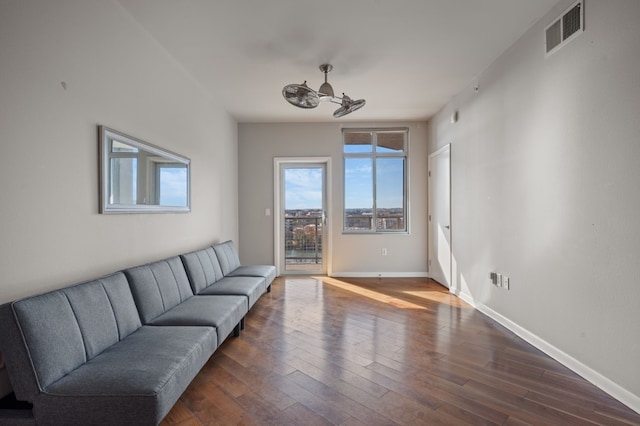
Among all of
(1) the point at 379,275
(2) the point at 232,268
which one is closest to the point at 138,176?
(2) the point at 232,268

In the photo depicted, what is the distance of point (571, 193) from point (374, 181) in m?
3.56

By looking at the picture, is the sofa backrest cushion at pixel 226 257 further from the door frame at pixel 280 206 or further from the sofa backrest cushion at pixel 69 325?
the sofa backrest cushion at pixel 69 325

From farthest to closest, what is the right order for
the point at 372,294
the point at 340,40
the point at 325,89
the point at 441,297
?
the point at 372,294 < the point at 441,297 < the point at 325,89 < the point at 340,40

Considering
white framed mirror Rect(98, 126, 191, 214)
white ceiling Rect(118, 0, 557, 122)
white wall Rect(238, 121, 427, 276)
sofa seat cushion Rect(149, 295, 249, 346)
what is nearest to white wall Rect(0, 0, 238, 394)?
white framed mirror Rect(98, 126, 191, 214)

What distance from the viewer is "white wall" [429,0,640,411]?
6.40ft

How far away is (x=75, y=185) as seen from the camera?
79.0 inches

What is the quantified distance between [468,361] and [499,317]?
3.63ft

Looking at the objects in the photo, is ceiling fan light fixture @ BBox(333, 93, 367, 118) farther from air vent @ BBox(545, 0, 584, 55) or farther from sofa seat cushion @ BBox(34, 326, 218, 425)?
sofa seat cushion @ BBox(34, 326, 218, 425)

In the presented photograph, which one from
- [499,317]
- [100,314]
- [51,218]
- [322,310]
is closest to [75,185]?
[51,218]

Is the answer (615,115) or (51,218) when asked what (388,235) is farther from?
(51,218)

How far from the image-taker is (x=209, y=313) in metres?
2.49

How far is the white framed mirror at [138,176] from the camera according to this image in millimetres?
2262

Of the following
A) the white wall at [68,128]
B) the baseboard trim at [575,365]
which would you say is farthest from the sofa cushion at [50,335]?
the baseboard trim at [575,365]

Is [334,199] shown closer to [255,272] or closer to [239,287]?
[255,272]
